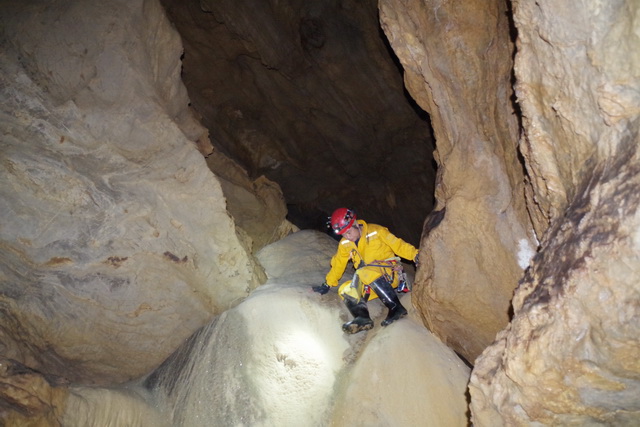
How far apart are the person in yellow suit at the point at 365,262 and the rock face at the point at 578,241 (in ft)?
7.15

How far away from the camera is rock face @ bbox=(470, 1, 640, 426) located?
212cm

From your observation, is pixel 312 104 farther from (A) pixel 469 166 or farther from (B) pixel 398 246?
(A) pixel 469 166

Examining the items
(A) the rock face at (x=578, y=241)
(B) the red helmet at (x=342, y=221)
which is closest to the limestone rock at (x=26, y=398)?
(B) the red helmet at (x=342, y=221)

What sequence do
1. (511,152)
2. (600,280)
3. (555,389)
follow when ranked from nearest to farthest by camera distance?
1. (600,280)
2. (555,389)
3. (511,152)

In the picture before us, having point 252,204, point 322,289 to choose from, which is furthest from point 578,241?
point 252,204

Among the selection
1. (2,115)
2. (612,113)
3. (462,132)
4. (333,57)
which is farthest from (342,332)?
(333,57)

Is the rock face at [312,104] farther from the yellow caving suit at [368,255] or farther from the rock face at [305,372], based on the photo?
the rock face at [305,372]

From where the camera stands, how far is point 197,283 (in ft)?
17.0

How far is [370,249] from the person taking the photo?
5156 mm

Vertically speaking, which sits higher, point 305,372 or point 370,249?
point 370,249

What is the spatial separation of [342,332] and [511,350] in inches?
96.0

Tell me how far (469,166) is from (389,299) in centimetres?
164

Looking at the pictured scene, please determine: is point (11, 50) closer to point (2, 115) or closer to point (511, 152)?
point (2, 115)

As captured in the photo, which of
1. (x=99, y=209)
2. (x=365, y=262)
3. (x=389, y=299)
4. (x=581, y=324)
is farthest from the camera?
(x=365, y=262)
